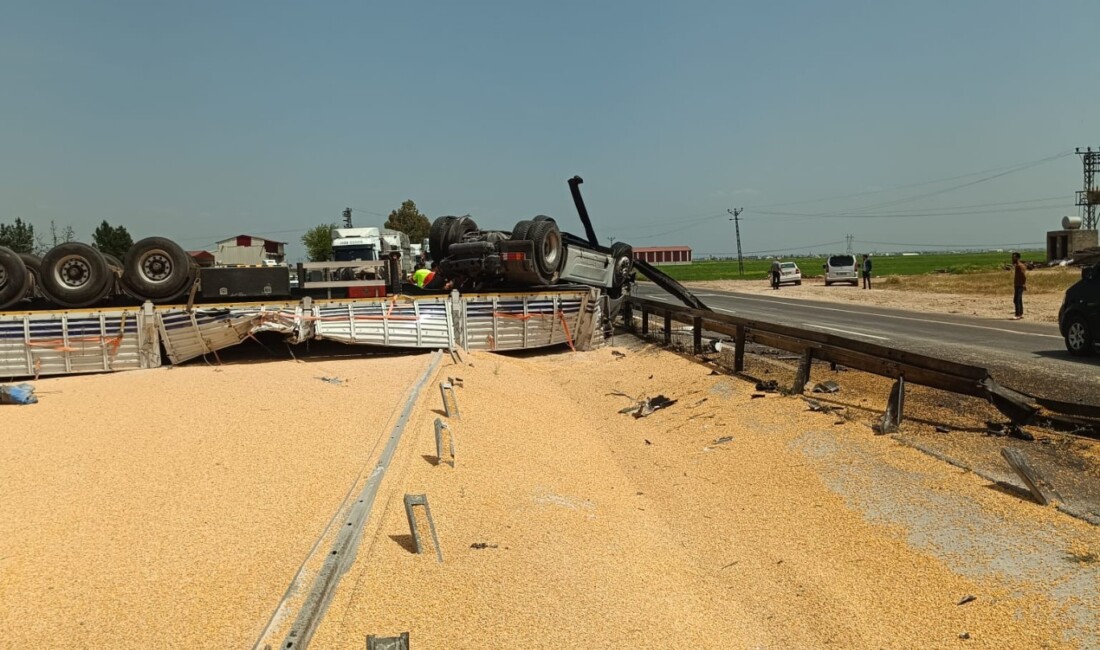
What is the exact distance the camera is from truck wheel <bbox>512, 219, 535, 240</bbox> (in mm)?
16047

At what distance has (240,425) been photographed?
8.02m

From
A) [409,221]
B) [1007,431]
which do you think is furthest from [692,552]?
[409,221]

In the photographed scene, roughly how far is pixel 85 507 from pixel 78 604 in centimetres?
164

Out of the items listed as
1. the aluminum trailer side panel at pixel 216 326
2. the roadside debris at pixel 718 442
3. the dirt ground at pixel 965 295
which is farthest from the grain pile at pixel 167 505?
the dirt ground at pixel 965 295

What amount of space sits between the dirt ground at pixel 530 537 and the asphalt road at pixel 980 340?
A: 4124 millimetres

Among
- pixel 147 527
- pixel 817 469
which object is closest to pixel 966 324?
pixel 817 469

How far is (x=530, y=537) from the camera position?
17.6 ft

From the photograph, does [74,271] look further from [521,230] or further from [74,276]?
[521,230]

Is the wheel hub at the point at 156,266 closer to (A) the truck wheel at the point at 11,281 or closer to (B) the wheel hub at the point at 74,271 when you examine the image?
(B) the wheel hub at the point at 74,271

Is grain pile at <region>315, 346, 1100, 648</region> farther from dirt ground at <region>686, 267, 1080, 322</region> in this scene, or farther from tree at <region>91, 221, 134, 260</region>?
tree at <region>91, 221, 134, 260</region>

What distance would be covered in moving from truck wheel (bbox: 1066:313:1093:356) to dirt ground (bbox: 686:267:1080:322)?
842 centimetres

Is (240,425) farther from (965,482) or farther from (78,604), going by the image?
(965,482)

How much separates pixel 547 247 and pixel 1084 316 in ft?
31.5

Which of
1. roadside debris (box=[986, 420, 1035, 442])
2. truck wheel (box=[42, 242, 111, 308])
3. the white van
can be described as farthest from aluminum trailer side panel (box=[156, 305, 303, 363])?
the white van
